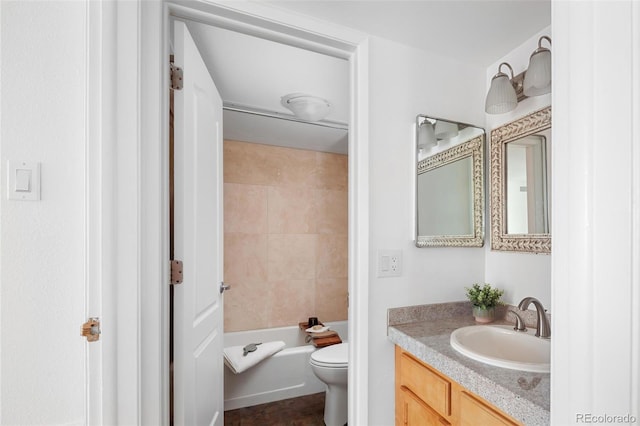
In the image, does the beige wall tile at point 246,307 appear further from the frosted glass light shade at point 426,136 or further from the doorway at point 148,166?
the frosted glass light shade at point 426,136

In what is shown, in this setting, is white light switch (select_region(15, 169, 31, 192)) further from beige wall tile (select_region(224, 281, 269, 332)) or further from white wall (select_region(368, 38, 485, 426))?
beige wall tile (select_region(224, 281, 269, 332))

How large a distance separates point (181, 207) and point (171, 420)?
2.74ft

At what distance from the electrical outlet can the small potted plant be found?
0.38 m

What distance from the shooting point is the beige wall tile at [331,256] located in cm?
316

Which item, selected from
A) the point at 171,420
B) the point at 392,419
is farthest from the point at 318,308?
the point at 171,420

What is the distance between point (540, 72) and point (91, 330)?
180 centimetres

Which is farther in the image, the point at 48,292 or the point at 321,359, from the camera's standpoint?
the point at 321,359

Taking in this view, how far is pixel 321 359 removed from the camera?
207 cm

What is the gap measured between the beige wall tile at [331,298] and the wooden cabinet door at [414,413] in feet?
5.98

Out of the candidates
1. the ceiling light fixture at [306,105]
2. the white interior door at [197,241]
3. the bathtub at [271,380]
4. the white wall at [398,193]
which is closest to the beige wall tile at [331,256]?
the bathtub at [271,380]

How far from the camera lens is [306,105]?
2.04m

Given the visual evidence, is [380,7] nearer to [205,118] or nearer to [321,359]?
[205,118]

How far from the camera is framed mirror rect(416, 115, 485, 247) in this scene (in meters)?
1.43

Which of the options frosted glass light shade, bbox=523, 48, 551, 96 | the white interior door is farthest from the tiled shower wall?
→ frosted glass light shade, bbox=523, 48, 551, 96
